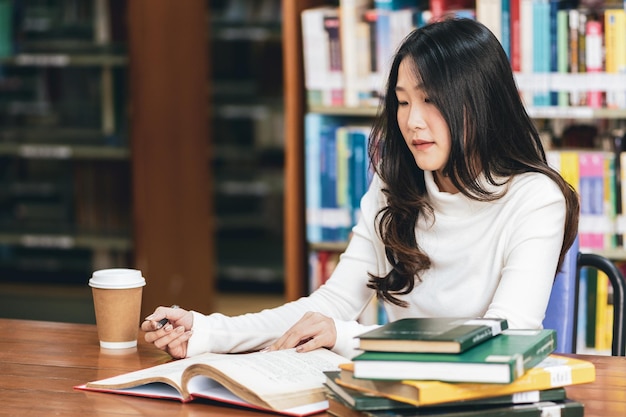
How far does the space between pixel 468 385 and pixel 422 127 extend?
665mm

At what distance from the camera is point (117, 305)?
171cm

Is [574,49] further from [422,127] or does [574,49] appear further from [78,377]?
[78,377]

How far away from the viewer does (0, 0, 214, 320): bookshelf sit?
405 centimetres

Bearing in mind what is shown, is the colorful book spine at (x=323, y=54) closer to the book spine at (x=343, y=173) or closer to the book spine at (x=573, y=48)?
the book spine at (x=343, y=173)

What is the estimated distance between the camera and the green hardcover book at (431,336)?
1.20 metres

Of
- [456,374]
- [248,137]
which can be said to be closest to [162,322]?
[456,374]

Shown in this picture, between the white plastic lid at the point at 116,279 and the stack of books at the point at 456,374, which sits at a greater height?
the white plastic lid at the point at 116,279

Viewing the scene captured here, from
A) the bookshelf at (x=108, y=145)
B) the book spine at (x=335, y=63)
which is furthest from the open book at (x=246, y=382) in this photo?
the bookshelf at (x=108, y=145)

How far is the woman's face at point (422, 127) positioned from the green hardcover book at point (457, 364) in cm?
61

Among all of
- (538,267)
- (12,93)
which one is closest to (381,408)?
(538,267)

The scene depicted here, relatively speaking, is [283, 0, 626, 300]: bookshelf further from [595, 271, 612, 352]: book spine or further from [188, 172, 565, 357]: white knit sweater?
[188, 172, 565, 357]: white knit sweater

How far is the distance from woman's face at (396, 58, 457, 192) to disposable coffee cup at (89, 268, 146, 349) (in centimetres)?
50

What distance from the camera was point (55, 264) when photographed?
15.5ft

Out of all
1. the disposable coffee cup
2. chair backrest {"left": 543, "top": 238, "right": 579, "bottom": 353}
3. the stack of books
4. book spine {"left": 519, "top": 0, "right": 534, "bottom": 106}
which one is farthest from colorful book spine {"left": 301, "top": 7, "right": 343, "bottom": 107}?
the stack of books
